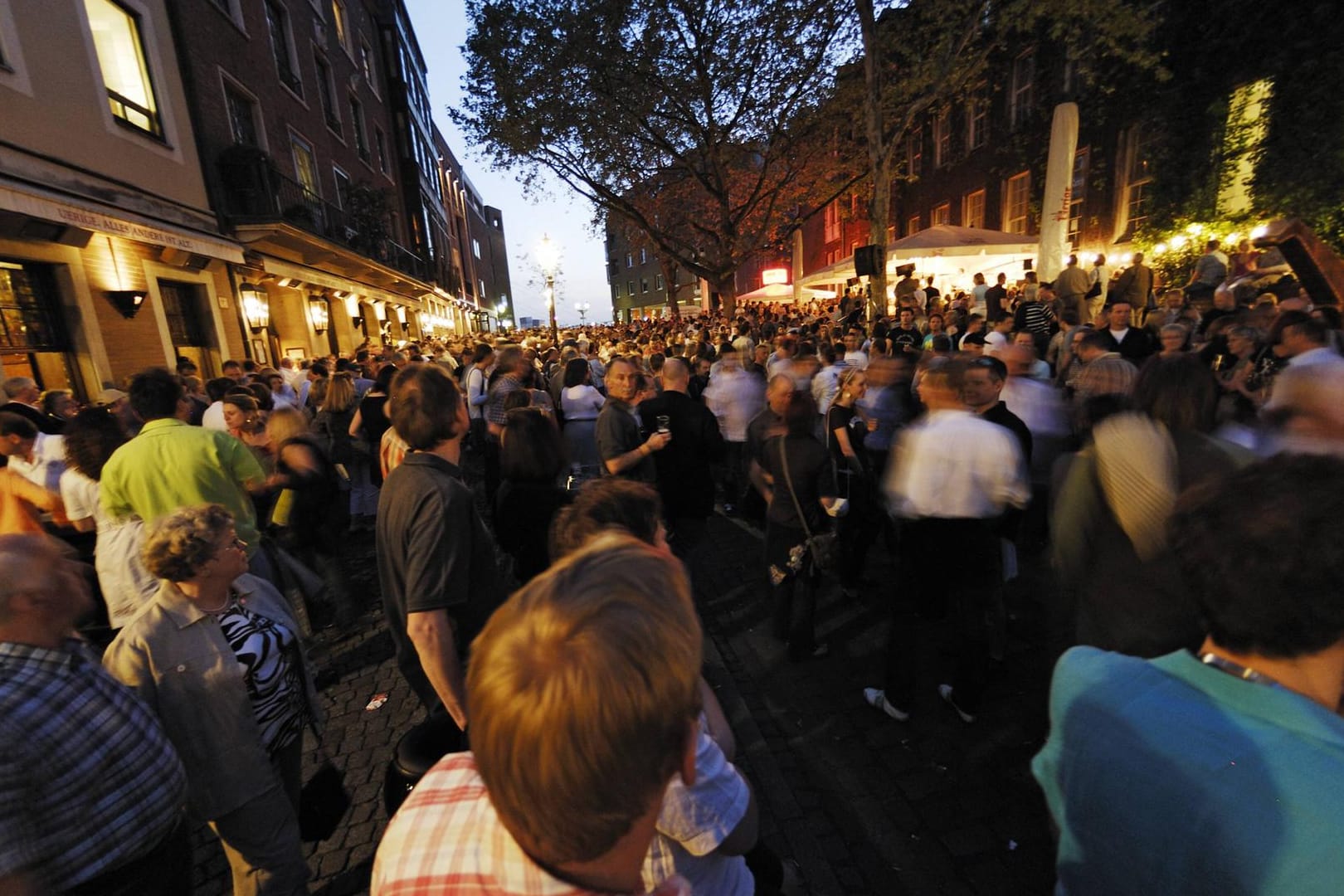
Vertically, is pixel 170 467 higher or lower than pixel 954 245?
lower

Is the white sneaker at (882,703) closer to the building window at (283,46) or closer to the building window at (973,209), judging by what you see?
the building window at (283,46)

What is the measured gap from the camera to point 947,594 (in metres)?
3.15

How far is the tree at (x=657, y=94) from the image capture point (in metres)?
14.5

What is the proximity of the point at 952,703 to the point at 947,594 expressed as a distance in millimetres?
716

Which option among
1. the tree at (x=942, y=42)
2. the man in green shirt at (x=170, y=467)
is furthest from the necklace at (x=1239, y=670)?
the tree at (x=942, y=42)

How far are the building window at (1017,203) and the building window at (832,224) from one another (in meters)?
12.2

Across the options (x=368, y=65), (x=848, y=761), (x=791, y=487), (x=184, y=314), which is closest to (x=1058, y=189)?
(x=791, y=487)

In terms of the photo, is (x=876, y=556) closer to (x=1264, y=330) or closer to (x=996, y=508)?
(x=996, y=508)

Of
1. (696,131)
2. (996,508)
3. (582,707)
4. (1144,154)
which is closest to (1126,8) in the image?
(1144,154)

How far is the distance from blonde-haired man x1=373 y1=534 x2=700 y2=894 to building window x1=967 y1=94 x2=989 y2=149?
2455 centimetres

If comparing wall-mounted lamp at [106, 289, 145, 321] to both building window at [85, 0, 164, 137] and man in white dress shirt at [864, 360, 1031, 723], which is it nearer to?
building window at [85, 0, 164, 137]

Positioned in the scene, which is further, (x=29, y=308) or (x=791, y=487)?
(x=29, y=308)

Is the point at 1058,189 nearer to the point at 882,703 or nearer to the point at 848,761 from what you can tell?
the point at 882,703

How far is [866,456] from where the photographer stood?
5.04 m
